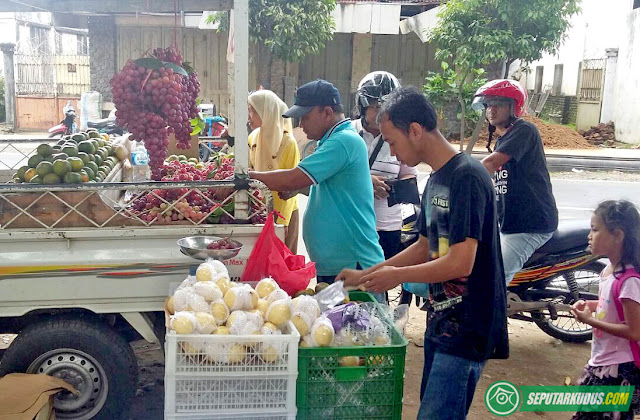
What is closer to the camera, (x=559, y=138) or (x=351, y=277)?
(x=351, y=277)

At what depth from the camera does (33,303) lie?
284 centimetres

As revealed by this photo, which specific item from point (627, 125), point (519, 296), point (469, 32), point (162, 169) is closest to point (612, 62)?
point (627, 125)

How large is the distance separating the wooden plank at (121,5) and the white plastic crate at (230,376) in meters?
1.77

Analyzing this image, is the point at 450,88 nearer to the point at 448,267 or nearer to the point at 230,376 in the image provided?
the point at 448,267

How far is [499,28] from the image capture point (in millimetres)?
15383

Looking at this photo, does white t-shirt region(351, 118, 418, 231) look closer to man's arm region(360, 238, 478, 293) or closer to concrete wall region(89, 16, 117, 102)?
man's arm region(360, 238, 478, 293)

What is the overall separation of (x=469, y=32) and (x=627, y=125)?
6.73 metres

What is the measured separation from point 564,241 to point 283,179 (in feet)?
7.39

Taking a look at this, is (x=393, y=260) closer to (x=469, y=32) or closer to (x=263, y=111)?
(x=263, y=111)

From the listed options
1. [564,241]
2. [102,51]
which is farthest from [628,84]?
[564,241]

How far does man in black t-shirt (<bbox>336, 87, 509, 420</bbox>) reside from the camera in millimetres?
2176

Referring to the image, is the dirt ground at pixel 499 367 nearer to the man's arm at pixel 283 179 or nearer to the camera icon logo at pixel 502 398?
the camera icon logo at pixel 502 398

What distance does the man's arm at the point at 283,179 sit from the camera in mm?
2971

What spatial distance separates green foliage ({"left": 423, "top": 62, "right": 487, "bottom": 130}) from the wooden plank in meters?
11.9
